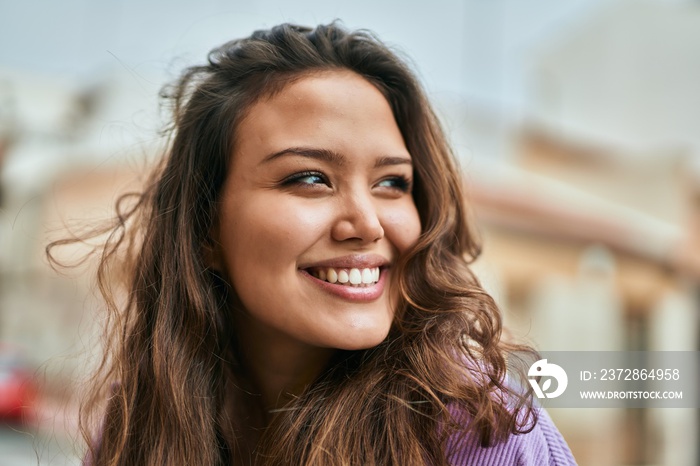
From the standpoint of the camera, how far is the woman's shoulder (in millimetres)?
1484

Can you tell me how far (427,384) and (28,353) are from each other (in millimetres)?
7841

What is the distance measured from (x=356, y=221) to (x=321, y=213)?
8 centimetres

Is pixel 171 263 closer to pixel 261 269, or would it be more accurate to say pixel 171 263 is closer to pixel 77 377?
pixel 261 269

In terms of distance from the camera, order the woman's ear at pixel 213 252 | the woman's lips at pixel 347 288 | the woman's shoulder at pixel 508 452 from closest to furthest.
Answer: the woman's shoulder at pixel 508 452 < the woman's lips at pixel 347 288 < the woman's ear at pixel 213 252

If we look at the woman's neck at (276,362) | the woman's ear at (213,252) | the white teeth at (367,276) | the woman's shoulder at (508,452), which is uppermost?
the woman's ear at (213,252)

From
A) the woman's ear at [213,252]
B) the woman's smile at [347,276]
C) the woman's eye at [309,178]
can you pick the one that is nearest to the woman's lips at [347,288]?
the woman's smile at [347,276]

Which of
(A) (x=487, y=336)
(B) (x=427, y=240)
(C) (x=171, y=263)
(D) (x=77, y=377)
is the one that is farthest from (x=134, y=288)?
(A) (x=487, y=336)

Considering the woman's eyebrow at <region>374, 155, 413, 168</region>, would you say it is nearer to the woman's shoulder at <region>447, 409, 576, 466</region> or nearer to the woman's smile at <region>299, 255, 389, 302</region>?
the woman's smile at <region>299, 255, 389, 302</region>

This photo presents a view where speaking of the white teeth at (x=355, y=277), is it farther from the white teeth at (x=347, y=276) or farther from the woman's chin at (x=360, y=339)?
the woman's chin at (x=360, y=339)

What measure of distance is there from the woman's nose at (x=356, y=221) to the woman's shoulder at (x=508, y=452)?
45cm

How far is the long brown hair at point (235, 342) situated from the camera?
1539 millimetres

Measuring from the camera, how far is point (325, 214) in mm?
1601

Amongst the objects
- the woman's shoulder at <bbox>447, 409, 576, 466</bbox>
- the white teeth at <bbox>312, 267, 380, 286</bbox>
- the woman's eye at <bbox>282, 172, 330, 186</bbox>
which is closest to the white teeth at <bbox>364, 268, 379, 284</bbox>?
the white teeth at <bbox>312, 267, 380, 286</bbox>

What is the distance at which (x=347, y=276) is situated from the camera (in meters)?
1.60
